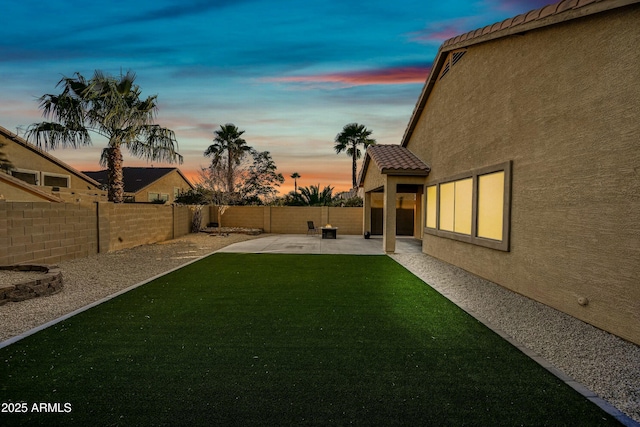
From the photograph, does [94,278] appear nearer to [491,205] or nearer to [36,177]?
[491,205]

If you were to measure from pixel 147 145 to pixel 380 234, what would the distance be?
45.6 feet

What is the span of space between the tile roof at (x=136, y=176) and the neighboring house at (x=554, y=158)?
95.6 ft

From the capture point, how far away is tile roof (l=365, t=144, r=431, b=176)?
42.5 ft

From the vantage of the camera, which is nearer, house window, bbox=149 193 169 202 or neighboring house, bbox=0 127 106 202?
neighboring house, bbox=0 127 106 202

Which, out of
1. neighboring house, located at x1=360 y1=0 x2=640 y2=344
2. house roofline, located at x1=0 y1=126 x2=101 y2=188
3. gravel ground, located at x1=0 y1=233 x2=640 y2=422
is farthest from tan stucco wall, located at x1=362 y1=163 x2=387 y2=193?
house roofline, located at x1=0 y1=126 x2=101 y2=188

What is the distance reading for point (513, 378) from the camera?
3502mm

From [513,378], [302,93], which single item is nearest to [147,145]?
[302,93]

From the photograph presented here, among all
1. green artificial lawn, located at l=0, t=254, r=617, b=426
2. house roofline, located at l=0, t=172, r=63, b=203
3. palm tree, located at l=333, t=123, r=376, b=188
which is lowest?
green artificial lawn, located at l=0, t=254, r=617, b=426

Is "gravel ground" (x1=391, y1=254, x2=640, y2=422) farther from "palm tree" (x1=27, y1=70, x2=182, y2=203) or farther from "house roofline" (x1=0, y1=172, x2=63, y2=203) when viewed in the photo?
"palm tree" (x1=27, y1=70, x2=182, y2=203)

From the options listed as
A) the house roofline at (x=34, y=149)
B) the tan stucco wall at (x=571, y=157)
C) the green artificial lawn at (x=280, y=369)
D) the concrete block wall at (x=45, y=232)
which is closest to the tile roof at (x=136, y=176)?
the house roofline at (x=34, y=149)

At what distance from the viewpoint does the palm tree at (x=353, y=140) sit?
111 feet

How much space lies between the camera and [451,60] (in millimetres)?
11062

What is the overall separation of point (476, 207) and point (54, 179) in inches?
848

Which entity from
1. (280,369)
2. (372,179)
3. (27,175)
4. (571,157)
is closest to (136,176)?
(27,175)
